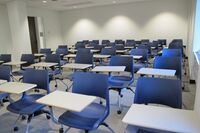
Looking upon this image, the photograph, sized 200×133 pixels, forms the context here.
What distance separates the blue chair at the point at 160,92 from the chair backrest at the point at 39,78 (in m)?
1.34

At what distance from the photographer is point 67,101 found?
5.99ft

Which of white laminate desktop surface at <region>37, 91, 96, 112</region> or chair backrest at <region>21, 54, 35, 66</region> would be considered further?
chair backrest at <region>21, 54, 35, 66</region>

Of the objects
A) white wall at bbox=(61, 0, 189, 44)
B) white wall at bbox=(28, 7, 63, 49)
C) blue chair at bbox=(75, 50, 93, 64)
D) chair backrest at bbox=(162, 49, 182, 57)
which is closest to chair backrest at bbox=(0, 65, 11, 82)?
blue chair at bbox=(75, 50, 93, 64)

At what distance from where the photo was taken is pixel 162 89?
1.93 meters

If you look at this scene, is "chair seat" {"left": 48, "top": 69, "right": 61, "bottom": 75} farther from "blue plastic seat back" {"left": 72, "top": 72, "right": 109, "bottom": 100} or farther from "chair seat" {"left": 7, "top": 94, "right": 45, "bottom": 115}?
"blue plastic seat back" {"left": 72, "top": 72, "right": 109, "bottom": 100}

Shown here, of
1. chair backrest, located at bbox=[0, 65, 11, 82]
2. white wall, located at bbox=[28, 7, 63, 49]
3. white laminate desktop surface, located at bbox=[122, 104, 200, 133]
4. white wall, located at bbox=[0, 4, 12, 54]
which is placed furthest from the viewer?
white wall, located at bbox=[28, 7, 63, 49]

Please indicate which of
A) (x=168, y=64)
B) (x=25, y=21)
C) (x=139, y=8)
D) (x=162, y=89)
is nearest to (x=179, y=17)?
(x=139, y=8)

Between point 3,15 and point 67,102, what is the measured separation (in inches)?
322

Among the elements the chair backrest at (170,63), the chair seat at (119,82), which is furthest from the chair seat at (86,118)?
the chair backrest at (170,63)

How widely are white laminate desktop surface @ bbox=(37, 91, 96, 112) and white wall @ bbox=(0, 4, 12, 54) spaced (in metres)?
7.59

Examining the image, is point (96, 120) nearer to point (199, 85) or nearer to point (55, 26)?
point (199, 85)

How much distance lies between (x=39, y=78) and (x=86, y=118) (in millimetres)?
1067

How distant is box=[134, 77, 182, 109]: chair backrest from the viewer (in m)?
1.85

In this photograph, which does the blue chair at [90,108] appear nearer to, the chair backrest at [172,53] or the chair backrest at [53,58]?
the chair backrest at [53,58]
